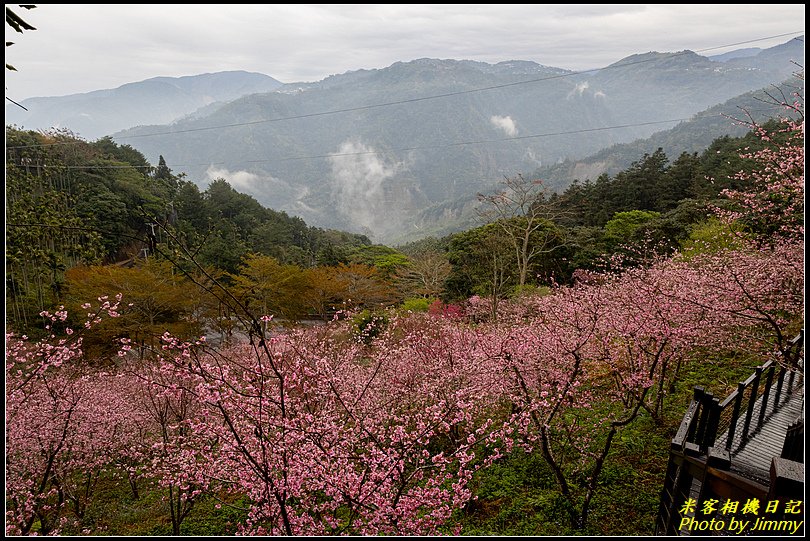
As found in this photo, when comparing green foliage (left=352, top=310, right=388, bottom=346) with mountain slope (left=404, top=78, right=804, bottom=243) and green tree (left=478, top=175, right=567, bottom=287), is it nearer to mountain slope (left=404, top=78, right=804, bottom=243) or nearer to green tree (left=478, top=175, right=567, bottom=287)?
green tree (left=478, top=175, right=567, bottom=287)

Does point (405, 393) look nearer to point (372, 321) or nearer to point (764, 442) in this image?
point (764, 442)

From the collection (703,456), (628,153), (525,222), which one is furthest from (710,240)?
(628,153)

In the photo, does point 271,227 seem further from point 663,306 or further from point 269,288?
point 663,306

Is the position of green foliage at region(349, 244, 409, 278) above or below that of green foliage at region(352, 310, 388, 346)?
above

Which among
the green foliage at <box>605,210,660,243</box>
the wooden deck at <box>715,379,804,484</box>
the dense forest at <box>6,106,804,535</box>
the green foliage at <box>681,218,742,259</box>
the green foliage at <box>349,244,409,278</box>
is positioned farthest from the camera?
the green foliage at <box>349,244,409,278</box>

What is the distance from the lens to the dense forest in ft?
14.7

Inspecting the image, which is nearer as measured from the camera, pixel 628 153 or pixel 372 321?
pixel 372 321

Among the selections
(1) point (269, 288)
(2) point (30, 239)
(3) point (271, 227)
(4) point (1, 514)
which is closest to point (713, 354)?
(4) point (1, 514)

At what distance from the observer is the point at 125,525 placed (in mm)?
8141

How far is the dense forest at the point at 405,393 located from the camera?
4488 millimetres

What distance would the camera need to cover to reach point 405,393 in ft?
26.6

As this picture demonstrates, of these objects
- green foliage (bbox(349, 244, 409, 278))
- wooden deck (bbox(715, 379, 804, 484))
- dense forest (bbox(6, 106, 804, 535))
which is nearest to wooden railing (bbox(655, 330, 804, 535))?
wooden deck (bbox(715, 379, 804, 484))

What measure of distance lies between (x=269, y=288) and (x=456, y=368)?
18940mm

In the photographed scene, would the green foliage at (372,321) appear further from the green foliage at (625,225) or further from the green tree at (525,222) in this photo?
the green foliage at (625,225)
